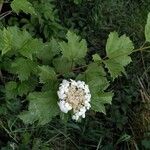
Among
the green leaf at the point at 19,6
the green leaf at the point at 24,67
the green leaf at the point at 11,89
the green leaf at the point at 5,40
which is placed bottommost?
the green leaf at the point at 11,89

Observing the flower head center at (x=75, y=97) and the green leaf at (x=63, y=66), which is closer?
the flower head center at (x=75, y=97)

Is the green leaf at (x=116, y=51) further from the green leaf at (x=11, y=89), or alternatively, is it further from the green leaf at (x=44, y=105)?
the green leaf at (x=11, y=89)

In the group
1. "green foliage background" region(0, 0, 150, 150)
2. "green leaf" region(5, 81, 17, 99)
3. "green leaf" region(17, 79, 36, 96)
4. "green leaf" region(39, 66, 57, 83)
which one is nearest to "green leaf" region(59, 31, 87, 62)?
"green foliage background" region(0, 0, 150, 150)

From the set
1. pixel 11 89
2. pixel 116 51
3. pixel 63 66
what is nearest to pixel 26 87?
pixel 11 89

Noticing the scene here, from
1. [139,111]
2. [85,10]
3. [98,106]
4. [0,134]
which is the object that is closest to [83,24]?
[85,10]

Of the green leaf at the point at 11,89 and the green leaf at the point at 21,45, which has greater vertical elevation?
the green leaf at the point at 21,45

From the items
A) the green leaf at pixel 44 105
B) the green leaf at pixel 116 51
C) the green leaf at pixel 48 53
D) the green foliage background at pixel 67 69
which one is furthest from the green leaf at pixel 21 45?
the green leaf at pixel 116 51

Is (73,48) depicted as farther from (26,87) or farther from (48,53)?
(26,87)
